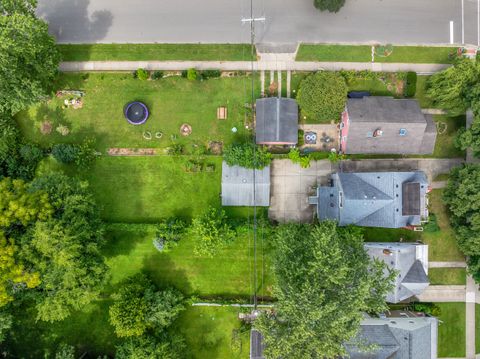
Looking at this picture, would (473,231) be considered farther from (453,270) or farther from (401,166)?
(401,166)

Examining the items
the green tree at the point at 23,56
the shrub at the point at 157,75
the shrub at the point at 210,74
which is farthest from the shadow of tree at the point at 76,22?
the shrub at the point at 210,74

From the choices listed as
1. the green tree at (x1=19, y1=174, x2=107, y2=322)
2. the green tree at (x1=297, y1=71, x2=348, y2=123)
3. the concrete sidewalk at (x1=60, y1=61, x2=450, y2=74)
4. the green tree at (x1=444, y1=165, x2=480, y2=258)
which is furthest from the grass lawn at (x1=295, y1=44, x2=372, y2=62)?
the green tree at (x1=19, y1=174, x2=107, y2=322)

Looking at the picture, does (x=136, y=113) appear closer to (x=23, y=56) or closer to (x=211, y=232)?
(x=23, y=56)

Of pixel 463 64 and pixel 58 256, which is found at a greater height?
pixel 463 64

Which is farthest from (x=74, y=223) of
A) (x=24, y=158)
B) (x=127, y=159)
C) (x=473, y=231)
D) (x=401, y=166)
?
(x=473, y=231)

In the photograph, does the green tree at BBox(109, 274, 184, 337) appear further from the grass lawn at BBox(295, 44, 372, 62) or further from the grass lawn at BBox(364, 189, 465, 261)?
the grass lawn at BBox(295, 44, 372, 62)
